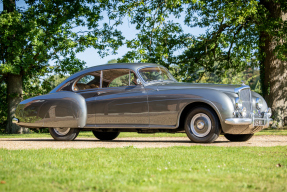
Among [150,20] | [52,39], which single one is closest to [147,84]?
[150,20]

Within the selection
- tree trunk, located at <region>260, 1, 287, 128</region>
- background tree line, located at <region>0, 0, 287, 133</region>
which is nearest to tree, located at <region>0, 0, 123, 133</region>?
background tree line, located at <region>0, 0, 287, 133</region>

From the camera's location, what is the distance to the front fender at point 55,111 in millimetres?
9312

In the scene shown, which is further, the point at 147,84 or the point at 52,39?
the point at 52,39

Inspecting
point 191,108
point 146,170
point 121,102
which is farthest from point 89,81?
point 146,170

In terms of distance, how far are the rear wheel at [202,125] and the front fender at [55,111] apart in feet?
8.75

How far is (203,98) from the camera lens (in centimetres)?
813

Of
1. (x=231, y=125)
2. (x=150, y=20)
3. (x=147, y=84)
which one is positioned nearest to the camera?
(x=231, y=125)

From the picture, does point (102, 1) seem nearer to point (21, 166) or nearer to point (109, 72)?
point (109, 72)

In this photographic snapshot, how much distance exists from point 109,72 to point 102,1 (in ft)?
40.0

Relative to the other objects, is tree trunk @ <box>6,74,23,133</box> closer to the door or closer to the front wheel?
the front wheel

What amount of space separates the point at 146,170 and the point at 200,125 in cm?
376

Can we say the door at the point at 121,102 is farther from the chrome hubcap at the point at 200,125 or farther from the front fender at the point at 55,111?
the chrome hubcap at the point at 200,125

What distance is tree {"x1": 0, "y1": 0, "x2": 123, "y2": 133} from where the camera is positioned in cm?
1984

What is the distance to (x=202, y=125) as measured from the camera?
27.0 feet
